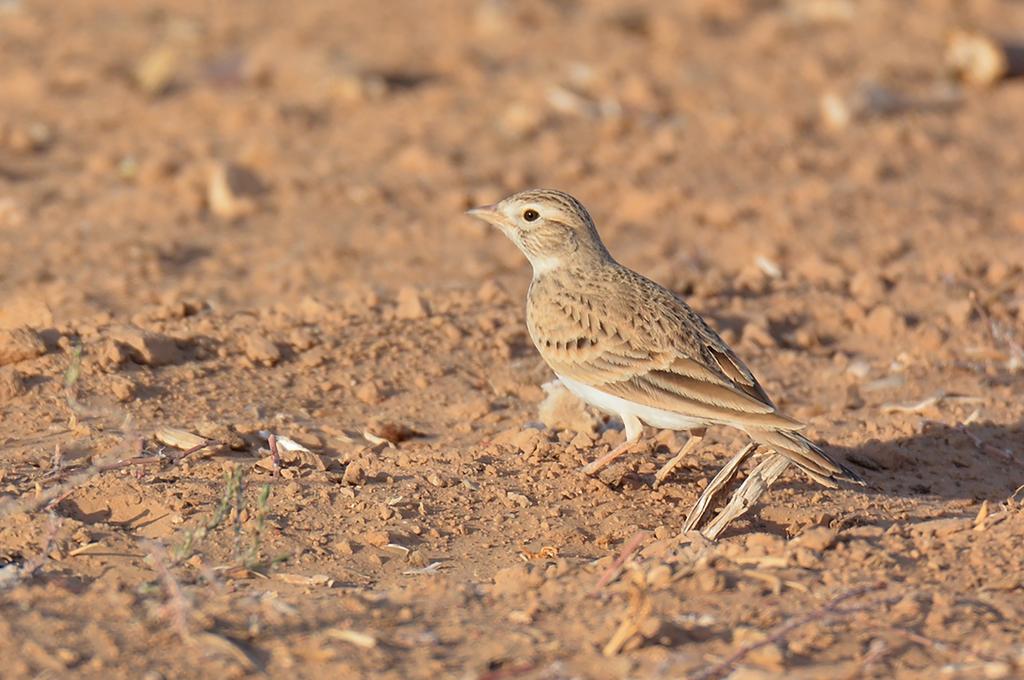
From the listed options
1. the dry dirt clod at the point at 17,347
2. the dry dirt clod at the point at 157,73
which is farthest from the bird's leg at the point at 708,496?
the dry dirt clod at the point at 157,73

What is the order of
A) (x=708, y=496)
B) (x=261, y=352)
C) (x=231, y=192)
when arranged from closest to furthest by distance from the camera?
(x=708, y=496), (x=261, y=352), (x=231, y=192)

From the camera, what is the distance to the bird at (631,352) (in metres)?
5.38

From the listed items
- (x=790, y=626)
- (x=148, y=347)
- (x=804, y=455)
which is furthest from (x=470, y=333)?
(x=790, y=626)

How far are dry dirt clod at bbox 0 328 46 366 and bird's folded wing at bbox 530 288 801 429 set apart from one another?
6.93ft

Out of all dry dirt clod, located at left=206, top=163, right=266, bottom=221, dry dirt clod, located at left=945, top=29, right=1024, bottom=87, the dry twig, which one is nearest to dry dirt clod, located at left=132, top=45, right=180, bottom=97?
dry dirt clod, located at left=206, top=163, right=266, bottom=221

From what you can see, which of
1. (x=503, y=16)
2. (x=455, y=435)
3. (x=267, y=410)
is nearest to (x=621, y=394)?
(x=455, y=435)

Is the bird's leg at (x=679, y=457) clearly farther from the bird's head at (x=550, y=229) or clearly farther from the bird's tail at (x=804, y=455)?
the bird's head at (x=550, y=229)

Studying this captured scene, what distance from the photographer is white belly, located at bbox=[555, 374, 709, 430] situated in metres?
5.56

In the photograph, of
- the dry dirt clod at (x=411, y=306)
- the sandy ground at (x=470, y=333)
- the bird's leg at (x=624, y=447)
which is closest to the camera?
the sandy ground at (x=470, y=333)

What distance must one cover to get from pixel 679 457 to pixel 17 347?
109 inches

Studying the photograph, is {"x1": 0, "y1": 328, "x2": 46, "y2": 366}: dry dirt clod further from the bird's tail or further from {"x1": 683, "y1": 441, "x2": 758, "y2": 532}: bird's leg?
the bird's tail

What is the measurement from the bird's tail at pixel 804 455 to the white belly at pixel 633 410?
28 centimetres

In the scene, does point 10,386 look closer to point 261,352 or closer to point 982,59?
point 261,352

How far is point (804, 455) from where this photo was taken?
5.22 meters
